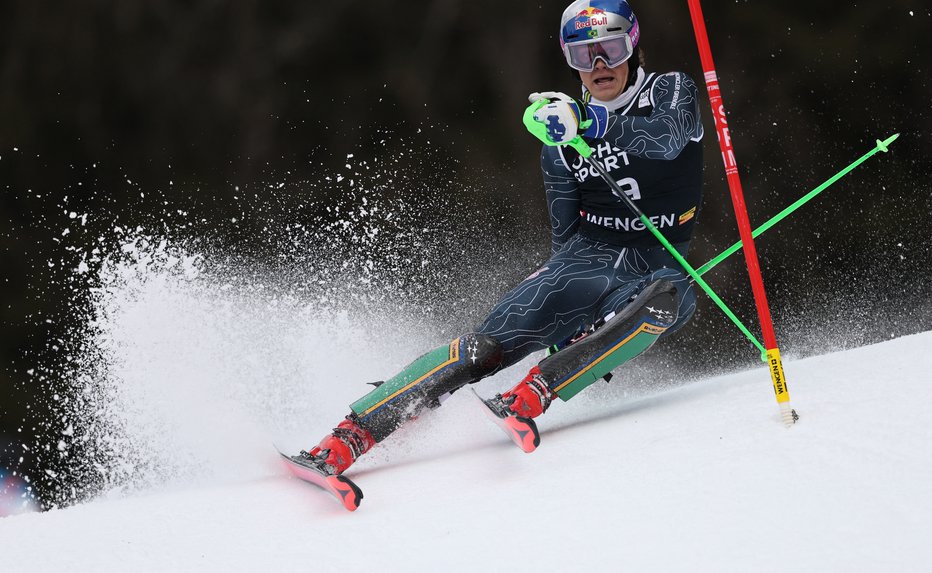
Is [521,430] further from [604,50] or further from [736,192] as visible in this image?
[604,50]

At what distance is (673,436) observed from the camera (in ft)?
6.98

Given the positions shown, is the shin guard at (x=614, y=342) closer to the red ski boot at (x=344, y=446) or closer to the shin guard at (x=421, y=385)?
the shin guard at (x=421, y=385)

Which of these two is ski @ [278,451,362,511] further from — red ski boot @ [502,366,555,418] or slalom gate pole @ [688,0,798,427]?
slalom gate pole @ [688,0,798,427]

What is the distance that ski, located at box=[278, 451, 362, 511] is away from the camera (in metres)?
2.11

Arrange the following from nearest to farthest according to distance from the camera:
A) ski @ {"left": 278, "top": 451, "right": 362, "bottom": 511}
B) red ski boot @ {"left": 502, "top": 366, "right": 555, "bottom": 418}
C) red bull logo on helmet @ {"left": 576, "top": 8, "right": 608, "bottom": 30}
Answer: ski @ {"left": 278, "top": 451, "right": 362, "bottom": 511} < red ski boot @ {"left": 502, "top": 366, "right": 555, "bottom": 418} < red bull logo on helmet @ {"left": 576, "top": 8, "right": 608, "bottom": 30}

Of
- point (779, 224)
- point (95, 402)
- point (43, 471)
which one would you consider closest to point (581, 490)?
point (95, 402)

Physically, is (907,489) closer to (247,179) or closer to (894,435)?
(894,435)

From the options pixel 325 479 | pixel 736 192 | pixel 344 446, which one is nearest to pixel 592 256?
pixel 736 192

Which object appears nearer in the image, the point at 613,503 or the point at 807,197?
the point at 613,503

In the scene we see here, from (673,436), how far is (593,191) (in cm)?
96

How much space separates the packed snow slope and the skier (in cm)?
15

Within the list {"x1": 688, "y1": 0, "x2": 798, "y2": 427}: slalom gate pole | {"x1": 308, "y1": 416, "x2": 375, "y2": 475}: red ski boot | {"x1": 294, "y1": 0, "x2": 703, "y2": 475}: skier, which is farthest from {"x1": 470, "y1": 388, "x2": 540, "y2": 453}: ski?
{"x1": 688, "y1": 0, "x2": 798, "y2": 427}: slalom gate pole

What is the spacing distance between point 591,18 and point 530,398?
1038 mm

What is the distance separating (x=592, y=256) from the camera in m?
2.83
